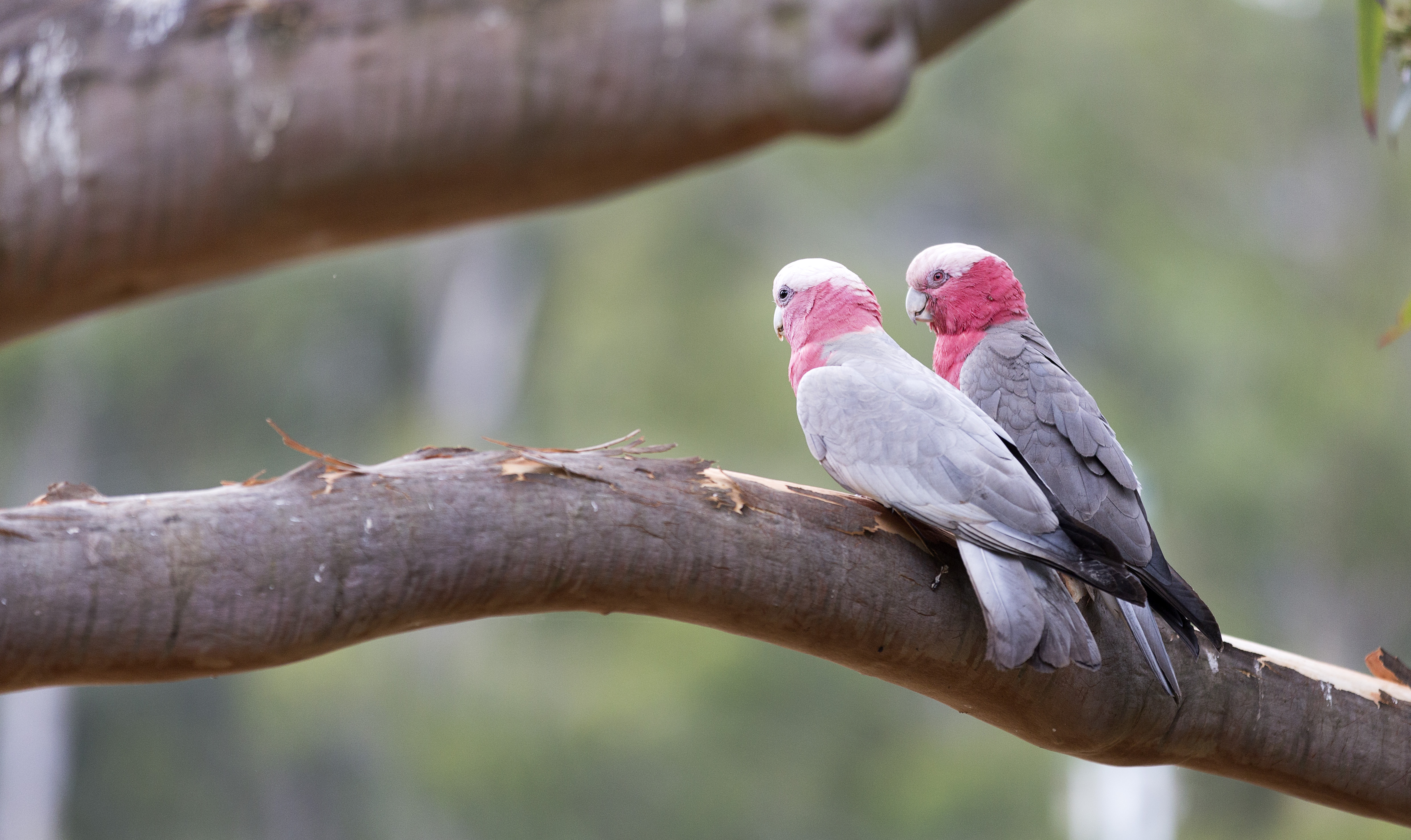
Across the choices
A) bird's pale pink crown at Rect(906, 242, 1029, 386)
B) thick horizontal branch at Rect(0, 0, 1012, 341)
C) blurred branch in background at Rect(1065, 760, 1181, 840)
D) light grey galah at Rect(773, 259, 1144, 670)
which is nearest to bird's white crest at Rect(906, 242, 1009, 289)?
bird's pale pink crown at Rect(906, 242, 1029, 386)

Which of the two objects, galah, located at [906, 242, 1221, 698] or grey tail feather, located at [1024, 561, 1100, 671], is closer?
grey tail feather, located at [1024, 561, 1100, 671]

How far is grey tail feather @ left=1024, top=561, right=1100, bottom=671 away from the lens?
1563mm

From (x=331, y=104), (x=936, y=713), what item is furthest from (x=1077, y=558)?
(x=936, y=713)

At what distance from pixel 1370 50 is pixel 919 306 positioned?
0.96 meters

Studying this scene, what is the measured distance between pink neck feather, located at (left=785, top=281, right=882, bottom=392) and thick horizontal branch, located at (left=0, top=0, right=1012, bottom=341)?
4.27 ft

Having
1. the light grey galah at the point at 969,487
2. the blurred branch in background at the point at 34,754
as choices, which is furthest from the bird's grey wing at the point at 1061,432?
the blurred branch in background at the point at 34,754

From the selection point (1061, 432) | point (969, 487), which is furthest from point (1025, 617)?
point (1061, 432)

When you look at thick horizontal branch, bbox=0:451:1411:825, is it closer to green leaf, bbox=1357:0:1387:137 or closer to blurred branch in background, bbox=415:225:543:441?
green leaf, bbox=1357:0:1387:137

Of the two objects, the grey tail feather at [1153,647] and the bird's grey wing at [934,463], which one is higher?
the bird's grey wing at [934,463]

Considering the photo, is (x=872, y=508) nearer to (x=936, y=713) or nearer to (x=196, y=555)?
(x=196, y=555)

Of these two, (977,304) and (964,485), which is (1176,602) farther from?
(977,304)

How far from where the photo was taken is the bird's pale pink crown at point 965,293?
7.18 ft

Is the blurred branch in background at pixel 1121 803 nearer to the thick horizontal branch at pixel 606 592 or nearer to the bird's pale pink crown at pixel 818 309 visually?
the thick horizontal branch at pixel 606 592

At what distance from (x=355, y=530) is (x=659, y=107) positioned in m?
0.86
